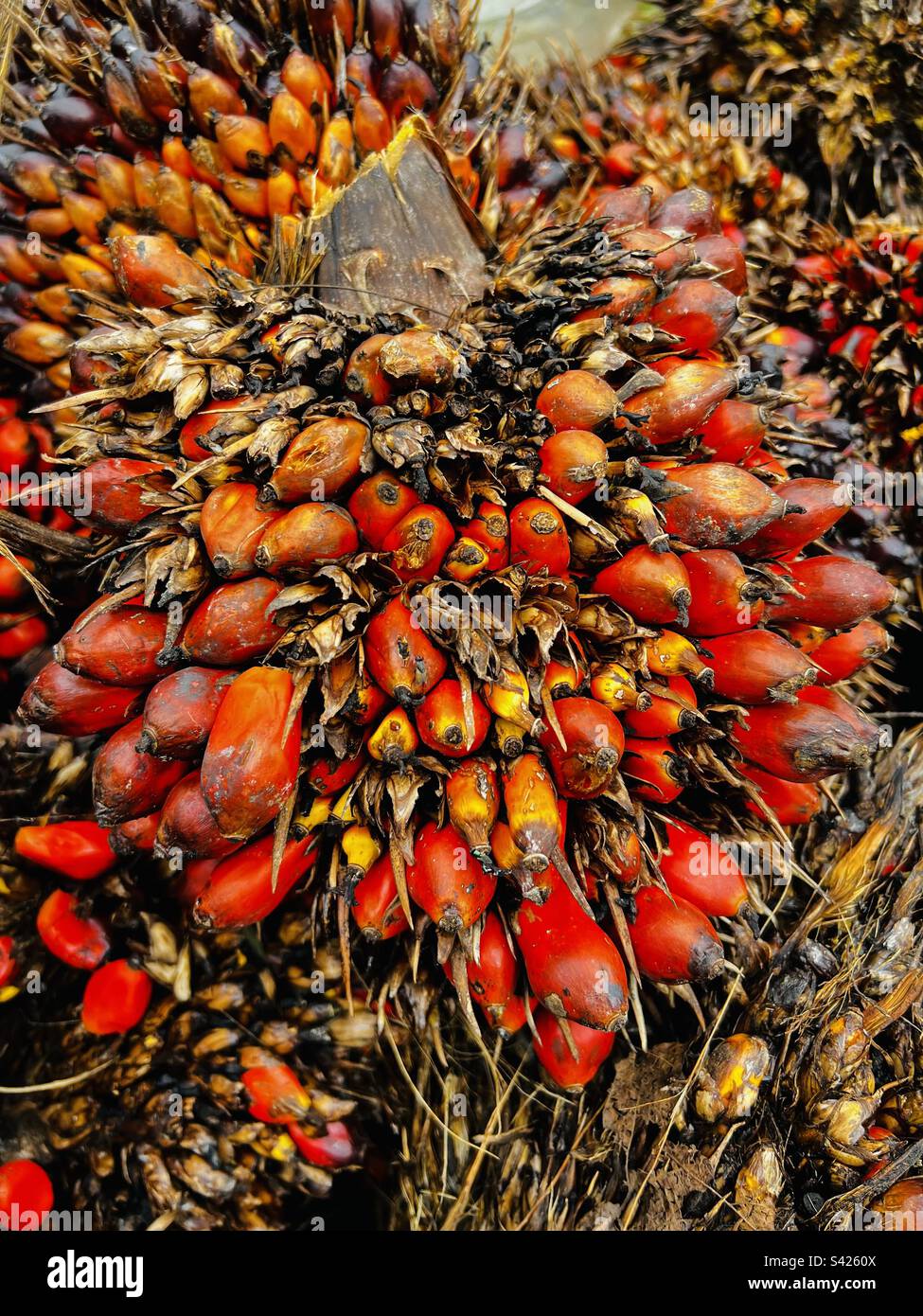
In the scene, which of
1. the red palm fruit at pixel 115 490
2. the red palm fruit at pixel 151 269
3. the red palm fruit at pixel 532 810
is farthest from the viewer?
the red palm fruit at pixel 151 269

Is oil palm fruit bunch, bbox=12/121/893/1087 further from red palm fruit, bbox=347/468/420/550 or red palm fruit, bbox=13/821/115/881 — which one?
red palm fruit, bbox=13/821/115/881

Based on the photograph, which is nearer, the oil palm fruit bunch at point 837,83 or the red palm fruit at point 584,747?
the red palm fruit at point 584,747

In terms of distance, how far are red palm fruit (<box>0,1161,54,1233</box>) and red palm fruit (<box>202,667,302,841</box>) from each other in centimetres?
102

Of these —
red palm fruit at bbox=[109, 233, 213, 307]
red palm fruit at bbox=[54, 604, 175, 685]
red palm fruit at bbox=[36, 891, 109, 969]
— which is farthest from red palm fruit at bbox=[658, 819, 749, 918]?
red palm fruit at bbox=[109, 233, 213, 307]

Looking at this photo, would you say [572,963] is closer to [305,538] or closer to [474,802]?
[474,802]

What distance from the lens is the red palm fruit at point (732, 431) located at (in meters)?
1.58

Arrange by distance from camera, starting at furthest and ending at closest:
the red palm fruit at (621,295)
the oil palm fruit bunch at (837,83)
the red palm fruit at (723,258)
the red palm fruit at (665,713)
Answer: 1. the oil palm fruit bunch at (837,83)
2. the red palm fruit at (723,258)
3. the red palm fruit at (621,295)
4. the red palm fruit at (665,713)

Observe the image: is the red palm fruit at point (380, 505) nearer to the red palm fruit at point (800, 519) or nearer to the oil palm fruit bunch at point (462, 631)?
the oil palm fruit bunch at point (462, 631)

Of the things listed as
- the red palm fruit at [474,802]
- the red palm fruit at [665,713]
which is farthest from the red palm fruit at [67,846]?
the red palm fruit at [665,713]

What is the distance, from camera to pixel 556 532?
4.58 ft

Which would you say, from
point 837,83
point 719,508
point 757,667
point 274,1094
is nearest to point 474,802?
point 757,667

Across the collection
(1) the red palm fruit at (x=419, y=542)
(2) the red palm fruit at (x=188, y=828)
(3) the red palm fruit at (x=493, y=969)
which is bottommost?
(3) the red palm fruit at (x=493, y=969)

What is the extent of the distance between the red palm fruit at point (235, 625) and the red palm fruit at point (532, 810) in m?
0.43

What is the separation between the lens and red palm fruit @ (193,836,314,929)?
149 centimetres
